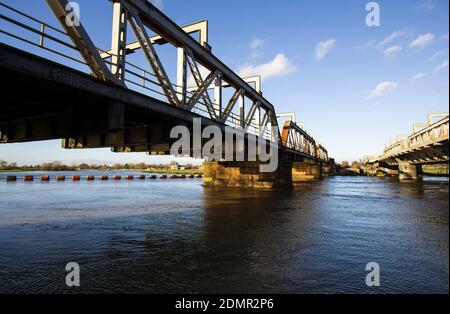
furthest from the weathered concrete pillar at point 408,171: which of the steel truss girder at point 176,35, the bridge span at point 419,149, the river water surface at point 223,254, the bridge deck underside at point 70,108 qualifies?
the bridge deck underside at point 70,108

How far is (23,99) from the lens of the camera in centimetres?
1049

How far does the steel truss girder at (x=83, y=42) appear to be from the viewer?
8.58m

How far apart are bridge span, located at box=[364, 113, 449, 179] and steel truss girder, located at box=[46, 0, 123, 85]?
1091 inches

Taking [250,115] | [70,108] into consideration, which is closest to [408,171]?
[250,115]

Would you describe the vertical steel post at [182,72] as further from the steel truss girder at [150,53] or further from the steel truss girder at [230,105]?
the steel truss girder at [230,105]

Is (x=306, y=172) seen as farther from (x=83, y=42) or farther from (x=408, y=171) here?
(x=83, y=42)

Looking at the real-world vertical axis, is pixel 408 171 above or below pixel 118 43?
below

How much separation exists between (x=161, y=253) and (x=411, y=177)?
84986mm

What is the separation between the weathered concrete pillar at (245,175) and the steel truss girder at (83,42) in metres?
32.2

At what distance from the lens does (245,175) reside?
42469 mm

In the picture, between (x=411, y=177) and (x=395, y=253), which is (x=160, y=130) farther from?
(x=411, y=177)

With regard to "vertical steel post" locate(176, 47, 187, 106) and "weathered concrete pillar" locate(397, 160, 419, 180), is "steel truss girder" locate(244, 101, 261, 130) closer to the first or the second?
"vertical steel post" locate(176, 47, 187, 106)

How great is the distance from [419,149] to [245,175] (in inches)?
1218
